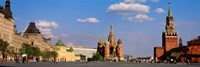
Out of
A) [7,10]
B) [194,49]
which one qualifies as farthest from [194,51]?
[7,10]

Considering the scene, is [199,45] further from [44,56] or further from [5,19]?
[5,19]

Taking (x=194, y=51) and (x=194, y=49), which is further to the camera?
(x=194, y=49)

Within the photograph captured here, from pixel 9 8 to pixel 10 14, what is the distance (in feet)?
9.82

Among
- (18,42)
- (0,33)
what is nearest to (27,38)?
(18,42)

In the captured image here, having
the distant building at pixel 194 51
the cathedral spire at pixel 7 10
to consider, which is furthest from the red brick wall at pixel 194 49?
the cathedral spire at pixel 7 10

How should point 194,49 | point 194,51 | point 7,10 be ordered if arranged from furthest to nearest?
point 194,49, point 194,51, point 7,10

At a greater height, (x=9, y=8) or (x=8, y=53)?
(x=9, y=8)

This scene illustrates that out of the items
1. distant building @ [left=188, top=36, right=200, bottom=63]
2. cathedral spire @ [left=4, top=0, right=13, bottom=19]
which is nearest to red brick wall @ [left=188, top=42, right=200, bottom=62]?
distant building @ [left=188, top=36, right=200, bottom=63]

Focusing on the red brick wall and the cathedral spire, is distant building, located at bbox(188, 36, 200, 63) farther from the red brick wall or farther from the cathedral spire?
the cathedral spire

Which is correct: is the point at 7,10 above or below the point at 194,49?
above

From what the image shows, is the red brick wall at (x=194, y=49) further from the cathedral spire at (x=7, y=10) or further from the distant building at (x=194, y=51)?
the cathedral spire at (x=7, y=10)

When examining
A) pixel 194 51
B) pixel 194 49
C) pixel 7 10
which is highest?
pixel 7 10

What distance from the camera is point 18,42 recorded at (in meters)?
165

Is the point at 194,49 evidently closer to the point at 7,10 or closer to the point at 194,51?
the point at 194,51
